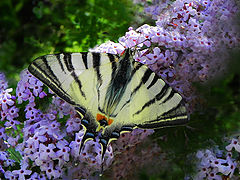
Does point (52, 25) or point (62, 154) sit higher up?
point (52, 25)

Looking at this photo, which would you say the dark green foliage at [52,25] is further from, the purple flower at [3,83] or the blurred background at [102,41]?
the purple flower at [3,83]

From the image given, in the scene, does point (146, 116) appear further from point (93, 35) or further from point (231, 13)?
point (93, 35)

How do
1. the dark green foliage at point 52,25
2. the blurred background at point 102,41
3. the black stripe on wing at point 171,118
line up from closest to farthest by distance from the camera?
the black stripe on wing at point 171,118, the blurred background at point 102,41, the dark green foliage at point 52,25

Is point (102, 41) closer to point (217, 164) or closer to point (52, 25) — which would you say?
point (52, 25)

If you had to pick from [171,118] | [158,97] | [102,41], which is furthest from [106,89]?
[102,41]

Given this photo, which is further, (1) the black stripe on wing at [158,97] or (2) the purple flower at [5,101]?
(2) the purple flower at [5,101]

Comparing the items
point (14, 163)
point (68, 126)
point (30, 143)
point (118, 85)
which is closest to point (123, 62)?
point (118, 85)

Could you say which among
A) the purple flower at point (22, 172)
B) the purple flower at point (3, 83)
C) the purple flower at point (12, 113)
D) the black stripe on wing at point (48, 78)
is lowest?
the purple flower at point (22, 172)

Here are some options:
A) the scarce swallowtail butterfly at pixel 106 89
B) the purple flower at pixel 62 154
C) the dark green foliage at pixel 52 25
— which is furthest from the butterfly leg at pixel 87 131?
the dark green foliage at pixel 52 25
